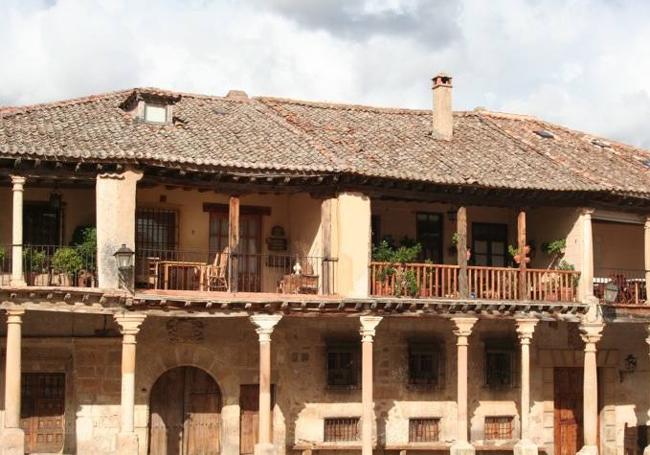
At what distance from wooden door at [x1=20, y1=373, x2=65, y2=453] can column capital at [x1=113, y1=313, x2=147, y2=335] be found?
3.21 m

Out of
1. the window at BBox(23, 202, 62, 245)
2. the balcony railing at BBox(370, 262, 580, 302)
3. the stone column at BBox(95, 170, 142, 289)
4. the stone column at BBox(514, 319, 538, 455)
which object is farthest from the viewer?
the stone column at BBox(514, 319, 538, 455)

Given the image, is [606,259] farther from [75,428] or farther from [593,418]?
[75,428]

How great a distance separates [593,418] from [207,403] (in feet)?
30.7

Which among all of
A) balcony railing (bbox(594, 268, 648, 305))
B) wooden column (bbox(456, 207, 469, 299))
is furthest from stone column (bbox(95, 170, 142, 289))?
balcony railing (bbox(594, 268, 648, 305))

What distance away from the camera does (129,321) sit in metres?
24.4

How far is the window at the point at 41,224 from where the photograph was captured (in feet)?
86.3

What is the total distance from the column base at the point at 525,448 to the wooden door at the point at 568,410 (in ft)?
10.3

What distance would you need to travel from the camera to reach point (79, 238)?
26.1 m

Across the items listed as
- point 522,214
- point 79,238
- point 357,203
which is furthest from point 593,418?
point 79,238

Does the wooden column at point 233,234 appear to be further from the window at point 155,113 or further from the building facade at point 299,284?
the window at point 155,113

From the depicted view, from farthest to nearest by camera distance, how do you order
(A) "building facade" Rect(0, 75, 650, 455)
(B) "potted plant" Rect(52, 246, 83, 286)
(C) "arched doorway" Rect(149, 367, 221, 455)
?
(C) "arched doorway" Rect(149, 367, 221, 455) → (A) "building facade" Rect(0, 75, 650, 455) → (B) "potted plant" Rect(52, 246, 83, 286)

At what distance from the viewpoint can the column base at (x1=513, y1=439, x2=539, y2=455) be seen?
2806cm

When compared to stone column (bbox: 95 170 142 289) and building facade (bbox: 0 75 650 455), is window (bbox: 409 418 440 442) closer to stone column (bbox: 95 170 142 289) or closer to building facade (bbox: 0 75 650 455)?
building facade (bbox: 0 75 650 455)

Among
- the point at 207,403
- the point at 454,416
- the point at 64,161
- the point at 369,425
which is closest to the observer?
the point at 64,161
